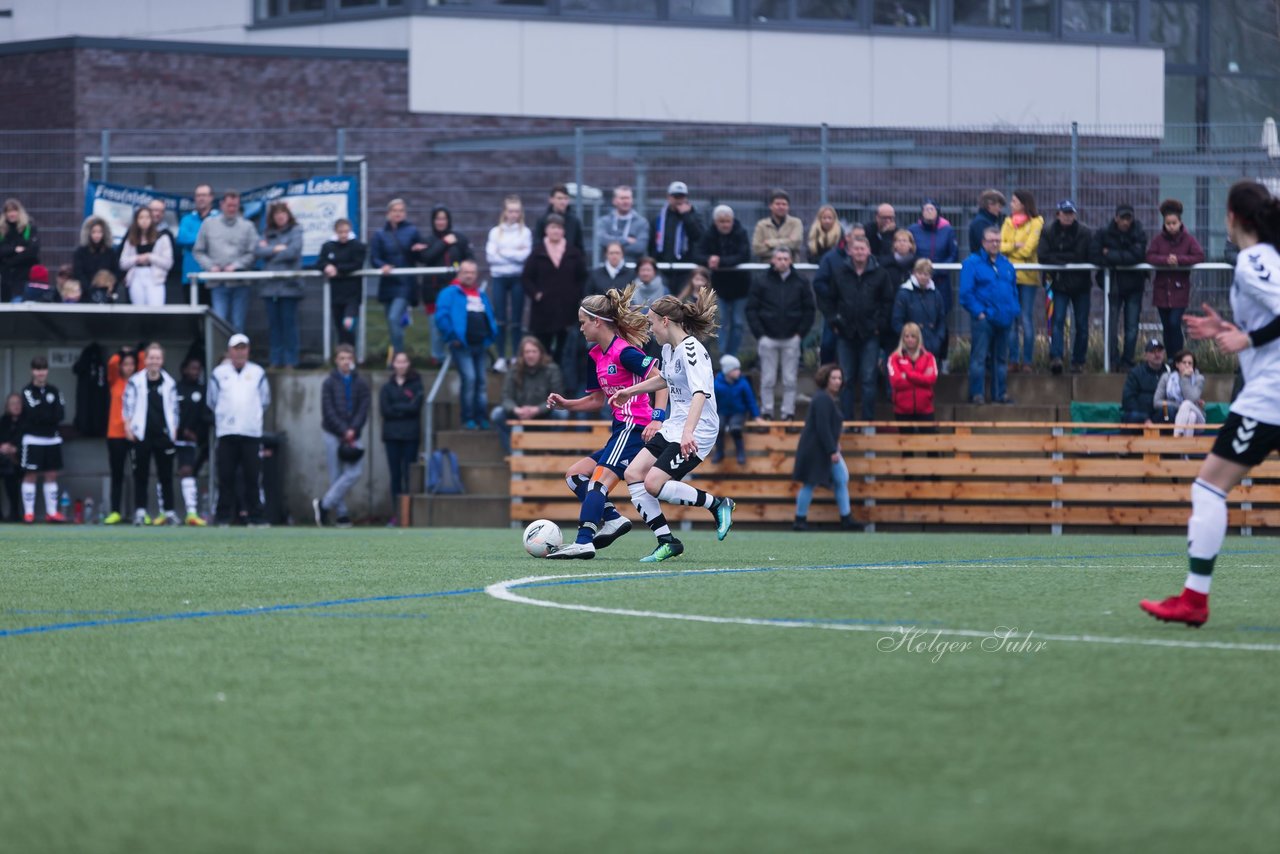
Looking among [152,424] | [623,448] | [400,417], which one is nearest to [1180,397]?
[400,417]

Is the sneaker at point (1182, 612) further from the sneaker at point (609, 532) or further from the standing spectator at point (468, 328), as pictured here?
the standing spectator at point (468, 328)

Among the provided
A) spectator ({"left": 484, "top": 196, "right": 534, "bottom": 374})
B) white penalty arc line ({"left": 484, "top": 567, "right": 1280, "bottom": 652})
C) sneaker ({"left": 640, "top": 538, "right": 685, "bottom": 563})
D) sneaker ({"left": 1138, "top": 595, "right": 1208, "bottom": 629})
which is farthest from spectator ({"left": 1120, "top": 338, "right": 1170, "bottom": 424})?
sneaker ({"left": 1138, "top": 595, "right": 1208, "bottom": 629})

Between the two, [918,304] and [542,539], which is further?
[918,304]

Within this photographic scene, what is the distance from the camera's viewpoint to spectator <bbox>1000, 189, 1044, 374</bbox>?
2006 cm

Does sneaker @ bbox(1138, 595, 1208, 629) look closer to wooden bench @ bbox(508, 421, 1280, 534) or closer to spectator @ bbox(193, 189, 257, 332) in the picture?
wooden bench @ bbox(508, 421, 1280, 534)

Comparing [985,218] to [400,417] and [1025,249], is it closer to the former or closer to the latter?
[1025,249]

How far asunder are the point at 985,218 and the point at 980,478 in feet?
9.72

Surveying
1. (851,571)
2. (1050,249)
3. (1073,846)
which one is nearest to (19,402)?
(1050,249)

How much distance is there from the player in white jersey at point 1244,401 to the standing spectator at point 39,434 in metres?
17.1

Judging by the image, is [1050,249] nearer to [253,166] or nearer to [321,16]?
[253,166]

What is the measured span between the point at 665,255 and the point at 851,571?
10032 millimetres

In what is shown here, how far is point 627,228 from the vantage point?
20234 mm

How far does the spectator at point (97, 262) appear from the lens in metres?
21.2

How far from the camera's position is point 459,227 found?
76.8 feet
